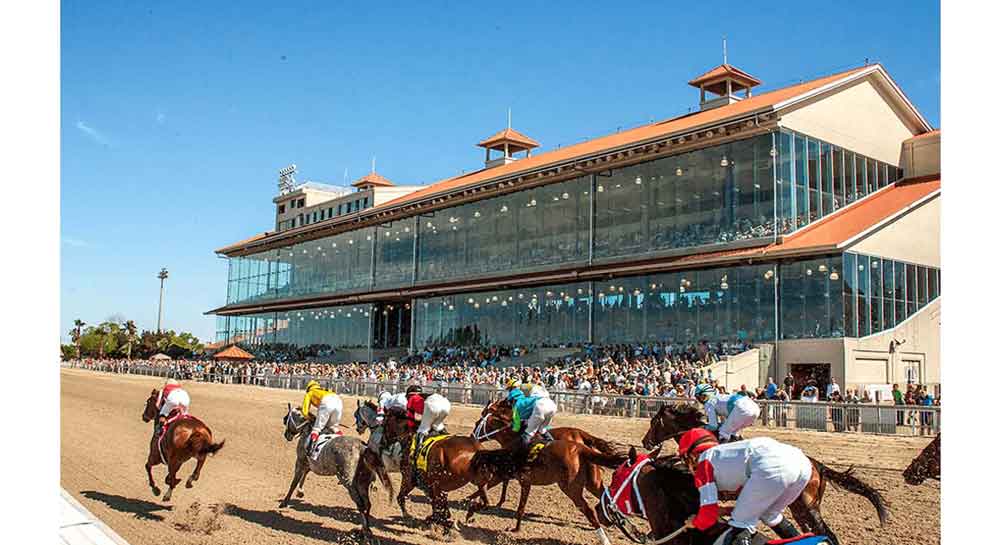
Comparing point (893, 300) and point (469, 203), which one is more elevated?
point (469, 203)

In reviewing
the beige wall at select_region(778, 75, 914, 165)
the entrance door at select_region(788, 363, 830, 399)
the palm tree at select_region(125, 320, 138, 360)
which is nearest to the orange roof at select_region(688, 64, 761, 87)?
the beige wall at select_region(778, 75, 914, 165)

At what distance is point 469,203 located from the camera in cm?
3819

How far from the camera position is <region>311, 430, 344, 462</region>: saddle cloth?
33.7 ft

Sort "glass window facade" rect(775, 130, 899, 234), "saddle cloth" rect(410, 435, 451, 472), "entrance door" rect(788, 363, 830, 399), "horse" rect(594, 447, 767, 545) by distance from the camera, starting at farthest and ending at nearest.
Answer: "glass window facade" rect(775, 130, 899, 234) < "entrance door" rect(788, 363, 830, 399) < "saddle cloth" rect(410, 435, 451, 472) < "horse" rect(594, 447, 767, 545)

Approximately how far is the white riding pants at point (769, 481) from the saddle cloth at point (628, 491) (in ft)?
4.65

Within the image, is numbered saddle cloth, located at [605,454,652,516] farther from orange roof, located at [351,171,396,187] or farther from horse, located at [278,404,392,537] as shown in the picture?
orange roof, located at [351,171,396,187]

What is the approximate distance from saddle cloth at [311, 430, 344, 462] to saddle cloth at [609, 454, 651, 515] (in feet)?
14.4

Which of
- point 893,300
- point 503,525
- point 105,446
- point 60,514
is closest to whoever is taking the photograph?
point 60,514
